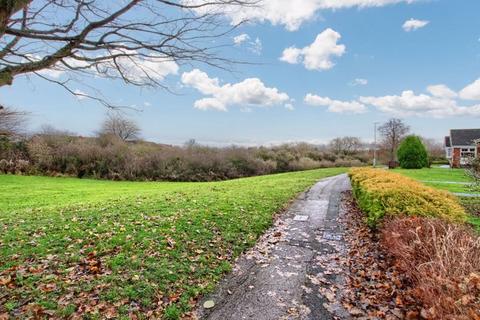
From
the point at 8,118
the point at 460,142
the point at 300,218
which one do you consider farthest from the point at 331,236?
the point at 460,142

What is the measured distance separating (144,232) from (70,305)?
8.10 feet

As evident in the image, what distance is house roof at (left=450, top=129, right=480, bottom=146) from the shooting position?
3682 cm

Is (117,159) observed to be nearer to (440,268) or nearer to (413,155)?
(440,268)

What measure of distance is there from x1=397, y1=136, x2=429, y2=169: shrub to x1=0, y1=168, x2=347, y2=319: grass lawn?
31.2 m

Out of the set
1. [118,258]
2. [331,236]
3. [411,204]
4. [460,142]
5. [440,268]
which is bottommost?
[331,236]

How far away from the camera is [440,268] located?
3.02 m

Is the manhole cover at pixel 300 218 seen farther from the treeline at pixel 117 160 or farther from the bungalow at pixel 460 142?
the bungalow at pixel 460 142

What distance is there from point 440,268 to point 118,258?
4.53 metres

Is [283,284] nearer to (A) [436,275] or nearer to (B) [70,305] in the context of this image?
(A) [436,275]

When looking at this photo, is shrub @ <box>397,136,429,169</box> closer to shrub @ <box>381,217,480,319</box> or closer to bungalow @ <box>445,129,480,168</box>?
bungalow @ <box>445,129,480,168</box>

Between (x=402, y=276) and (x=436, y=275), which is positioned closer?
(x=436, y=275)

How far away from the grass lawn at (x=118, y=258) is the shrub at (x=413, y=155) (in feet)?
102

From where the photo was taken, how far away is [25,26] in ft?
11.4

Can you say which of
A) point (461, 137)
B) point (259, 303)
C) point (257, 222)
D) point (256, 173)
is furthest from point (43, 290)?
point (461, 137)
